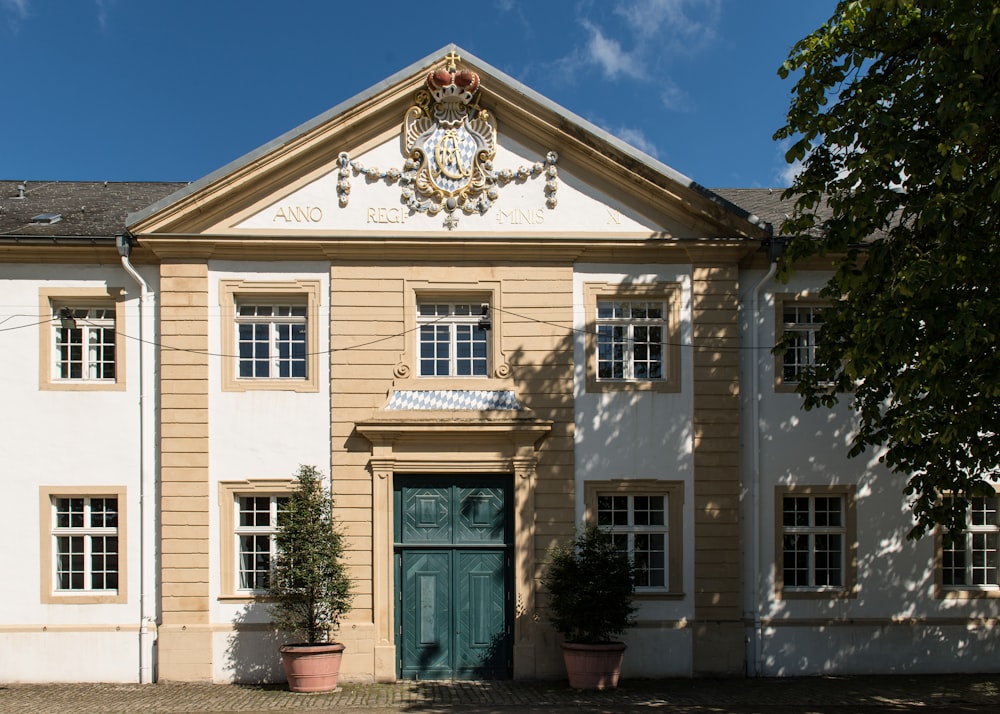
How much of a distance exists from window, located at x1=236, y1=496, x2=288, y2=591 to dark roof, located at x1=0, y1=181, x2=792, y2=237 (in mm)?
4339

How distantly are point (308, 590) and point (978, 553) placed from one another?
9669 mm

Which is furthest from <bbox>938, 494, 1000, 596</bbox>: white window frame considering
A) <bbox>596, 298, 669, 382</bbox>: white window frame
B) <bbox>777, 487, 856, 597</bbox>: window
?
<bbox>596, 298, 669, 382</bbox>: white window frame

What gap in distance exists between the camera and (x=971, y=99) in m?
9.70

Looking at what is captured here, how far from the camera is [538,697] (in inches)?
514

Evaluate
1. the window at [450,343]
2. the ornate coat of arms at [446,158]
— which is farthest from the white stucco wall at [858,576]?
the ornate coat of arms at [446,158]

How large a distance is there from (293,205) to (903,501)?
972 centimetres

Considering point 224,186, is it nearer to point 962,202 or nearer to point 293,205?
point 293,205

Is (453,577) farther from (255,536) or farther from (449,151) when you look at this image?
(449,151)

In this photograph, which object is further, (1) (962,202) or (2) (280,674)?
(2) (280,674)

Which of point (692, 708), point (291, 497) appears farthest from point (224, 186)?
point (692, 708)

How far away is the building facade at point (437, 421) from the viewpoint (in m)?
14.1

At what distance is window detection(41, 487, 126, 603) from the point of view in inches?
558

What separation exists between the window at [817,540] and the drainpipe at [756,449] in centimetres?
34

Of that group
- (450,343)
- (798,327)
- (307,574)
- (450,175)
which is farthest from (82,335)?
(798,327)
